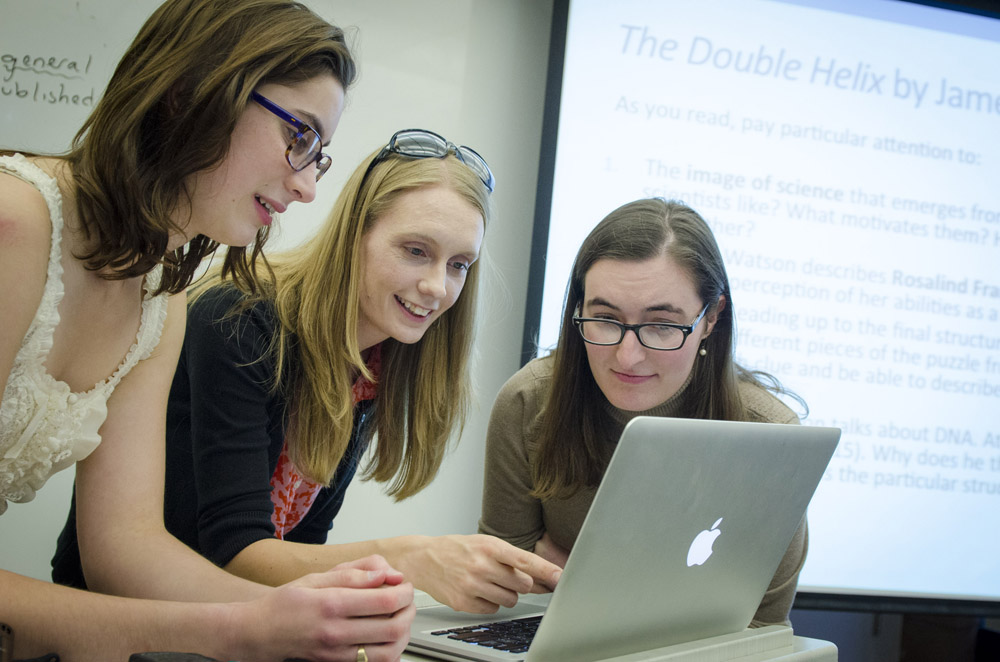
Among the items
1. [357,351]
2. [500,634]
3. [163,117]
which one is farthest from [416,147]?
[500,634]

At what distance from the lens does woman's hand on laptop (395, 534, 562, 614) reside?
103 cm

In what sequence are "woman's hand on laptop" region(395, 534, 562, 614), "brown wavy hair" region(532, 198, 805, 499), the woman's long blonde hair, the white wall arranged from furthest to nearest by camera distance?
the white wall, "brown wavy hair" region(532, 198, 805, 499), the woman's long blonde hair, "woman's hand on laptop" region(395, 534, 562, 614)

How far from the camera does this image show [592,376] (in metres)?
1.78

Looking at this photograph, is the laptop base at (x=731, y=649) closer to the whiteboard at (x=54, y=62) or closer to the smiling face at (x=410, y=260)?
the smiling face at (x=410, y=260)

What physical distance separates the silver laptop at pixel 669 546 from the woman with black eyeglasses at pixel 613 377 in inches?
24.4

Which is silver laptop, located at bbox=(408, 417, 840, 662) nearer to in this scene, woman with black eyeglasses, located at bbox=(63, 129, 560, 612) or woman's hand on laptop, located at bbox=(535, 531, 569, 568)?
woman with black eyeglasses, located at bbox=(63, 129, 560, 612)

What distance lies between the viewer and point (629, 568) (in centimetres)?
84

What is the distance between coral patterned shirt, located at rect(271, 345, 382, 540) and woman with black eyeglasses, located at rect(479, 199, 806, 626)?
32 centimetres

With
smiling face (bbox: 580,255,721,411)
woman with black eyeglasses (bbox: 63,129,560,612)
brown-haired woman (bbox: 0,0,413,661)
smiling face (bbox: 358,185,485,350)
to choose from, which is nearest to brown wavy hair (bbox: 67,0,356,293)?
brown-haired woman (bbox: 0,0,413,661)

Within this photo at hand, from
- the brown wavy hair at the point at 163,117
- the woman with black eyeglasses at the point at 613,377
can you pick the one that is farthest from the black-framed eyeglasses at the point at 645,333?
the brown wavy hair at the point at 163,117

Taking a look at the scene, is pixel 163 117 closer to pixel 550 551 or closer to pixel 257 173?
pixel 257 173

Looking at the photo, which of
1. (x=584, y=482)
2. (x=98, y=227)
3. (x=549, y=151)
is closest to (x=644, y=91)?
(x=549, y=151)

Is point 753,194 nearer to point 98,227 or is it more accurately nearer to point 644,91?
point 644,91

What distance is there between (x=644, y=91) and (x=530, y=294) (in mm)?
715
